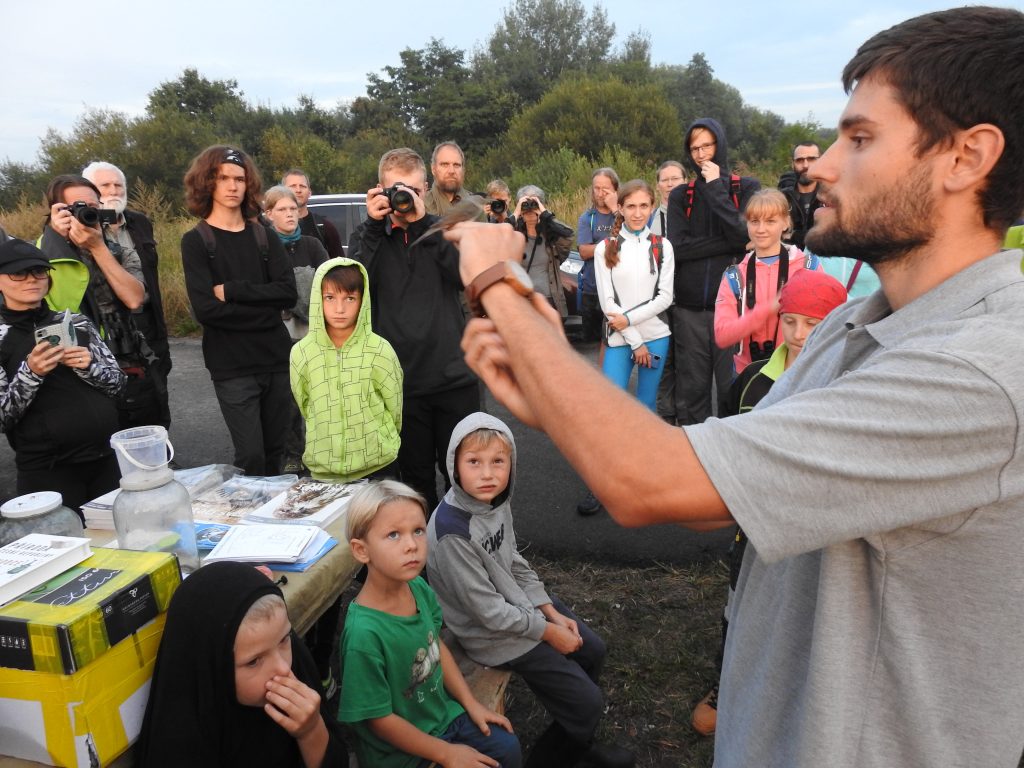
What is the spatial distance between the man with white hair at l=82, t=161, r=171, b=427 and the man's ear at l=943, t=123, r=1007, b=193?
13.7 feet

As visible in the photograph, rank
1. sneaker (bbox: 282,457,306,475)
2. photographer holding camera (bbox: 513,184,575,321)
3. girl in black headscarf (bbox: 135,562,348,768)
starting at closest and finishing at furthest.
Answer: girl in black headscarf (bbox: 135,562,348,768), sneaker (bbox: 282,457,306,475), photographer holding camera (bbox: 513,184,575,321)

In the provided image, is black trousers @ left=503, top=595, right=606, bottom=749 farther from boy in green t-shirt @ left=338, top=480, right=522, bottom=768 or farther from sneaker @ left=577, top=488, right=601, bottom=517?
sneaker @ left=577, top=488, right=601, bottom=517

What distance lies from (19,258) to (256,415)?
1425 mm

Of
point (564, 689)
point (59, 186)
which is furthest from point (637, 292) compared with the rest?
point (59, 186)

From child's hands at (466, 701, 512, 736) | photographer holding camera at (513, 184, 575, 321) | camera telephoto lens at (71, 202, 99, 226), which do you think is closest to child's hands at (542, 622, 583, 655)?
child's hands at (466, 701, 512, 736)

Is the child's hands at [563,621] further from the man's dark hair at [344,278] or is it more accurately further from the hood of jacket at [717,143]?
the hood of jacket at [717,143]

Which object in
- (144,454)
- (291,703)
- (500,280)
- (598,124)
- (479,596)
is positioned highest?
(598,124)

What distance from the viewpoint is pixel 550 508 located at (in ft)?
14.8

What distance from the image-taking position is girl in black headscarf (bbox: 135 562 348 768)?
1563 millimetres

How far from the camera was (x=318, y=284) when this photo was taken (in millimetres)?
3479

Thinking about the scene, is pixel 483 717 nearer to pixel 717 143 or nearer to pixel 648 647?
pixel 648 647

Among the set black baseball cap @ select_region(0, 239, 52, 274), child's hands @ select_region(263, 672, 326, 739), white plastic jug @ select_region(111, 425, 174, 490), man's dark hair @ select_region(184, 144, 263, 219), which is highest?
man's dark hair @ select_region(184, 144, 263, 219)

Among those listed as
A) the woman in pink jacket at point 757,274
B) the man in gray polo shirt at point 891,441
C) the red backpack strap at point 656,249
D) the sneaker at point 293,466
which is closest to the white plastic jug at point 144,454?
the man in gray polo shirt at point 891,441

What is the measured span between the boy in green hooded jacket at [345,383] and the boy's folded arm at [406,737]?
1.46 m
